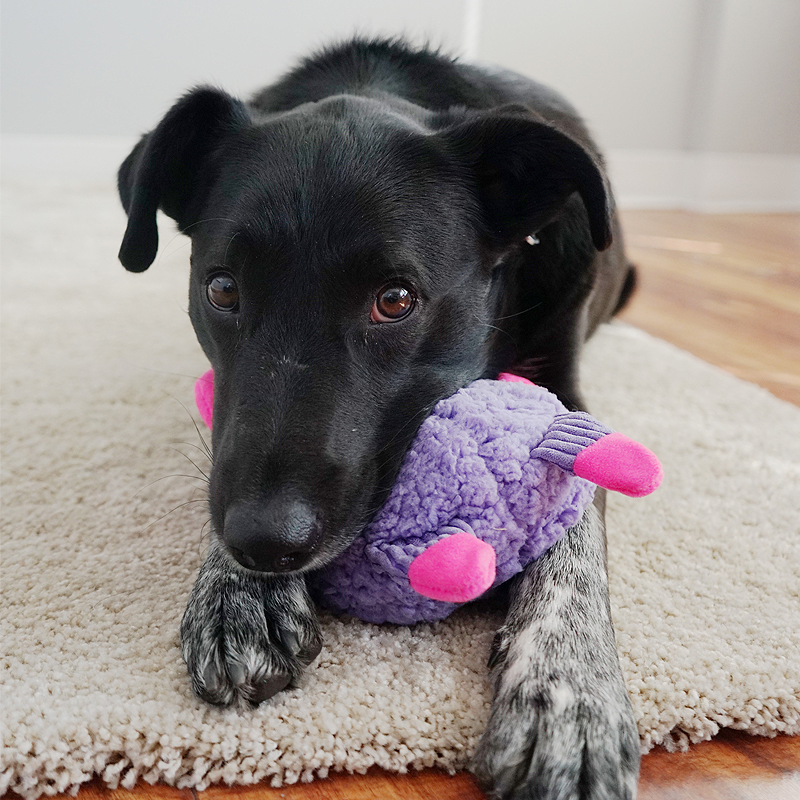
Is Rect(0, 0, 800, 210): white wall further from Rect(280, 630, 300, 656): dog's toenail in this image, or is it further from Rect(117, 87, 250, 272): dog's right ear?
Rect(280, 630, 300, 656): dog's toenail

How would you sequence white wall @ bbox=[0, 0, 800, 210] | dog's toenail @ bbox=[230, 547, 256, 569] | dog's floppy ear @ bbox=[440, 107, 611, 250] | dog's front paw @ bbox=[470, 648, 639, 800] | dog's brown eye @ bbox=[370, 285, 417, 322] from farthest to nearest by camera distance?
white wall @ bbox=[0, 0, 800, 210], dog's floppy ear @ bbox=[440, 107, 611, 250], dog's brown eye @ bbox=[370, 285, 417, 322], dog's toenail @ bbox=[230, 547, 256, 569], dog's front paw @ bbox=[470, 648, 639, 800]

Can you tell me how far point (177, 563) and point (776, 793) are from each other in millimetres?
1023

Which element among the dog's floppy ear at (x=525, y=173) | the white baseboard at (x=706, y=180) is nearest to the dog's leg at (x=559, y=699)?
the dog's floppy ear at (x=525, y=173)

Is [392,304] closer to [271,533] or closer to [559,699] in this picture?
[271,533]

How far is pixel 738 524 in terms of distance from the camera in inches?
69.7

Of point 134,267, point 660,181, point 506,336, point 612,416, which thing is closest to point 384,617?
point 506,336

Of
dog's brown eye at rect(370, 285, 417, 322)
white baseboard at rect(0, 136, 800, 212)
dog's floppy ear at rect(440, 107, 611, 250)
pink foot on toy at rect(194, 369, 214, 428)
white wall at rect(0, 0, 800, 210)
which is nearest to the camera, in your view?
dog's brown eye at rect(370, 285, 417, 322)

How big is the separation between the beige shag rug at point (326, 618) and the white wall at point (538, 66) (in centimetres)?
500

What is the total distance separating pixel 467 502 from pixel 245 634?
38 centimetres

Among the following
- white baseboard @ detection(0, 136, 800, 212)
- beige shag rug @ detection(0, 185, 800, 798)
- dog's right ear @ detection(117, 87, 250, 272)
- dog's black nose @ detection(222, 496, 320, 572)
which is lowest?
white baseboard @ detection(0, 136, 800, 212)

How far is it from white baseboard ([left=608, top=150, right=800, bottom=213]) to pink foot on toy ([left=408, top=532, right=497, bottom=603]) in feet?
23.2

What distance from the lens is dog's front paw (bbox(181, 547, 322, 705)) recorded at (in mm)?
1188

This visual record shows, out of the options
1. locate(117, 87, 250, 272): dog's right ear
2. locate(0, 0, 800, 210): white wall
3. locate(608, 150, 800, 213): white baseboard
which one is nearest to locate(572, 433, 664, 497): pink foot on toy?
locate(117, 87, 250, 272): dog's right ear

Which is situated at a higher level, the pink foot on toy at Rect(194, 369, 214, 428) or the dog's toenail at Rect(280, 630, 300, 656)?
the pink foot on toy at Rect(194, 369, 214, 428)
